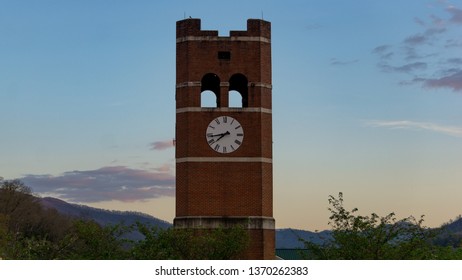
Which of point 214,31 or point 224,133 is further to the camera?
point 214,31

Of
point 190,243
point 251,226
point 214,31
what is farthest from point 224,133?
point 190,243

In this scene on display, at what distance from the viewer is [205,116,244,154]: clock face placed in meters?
51.6

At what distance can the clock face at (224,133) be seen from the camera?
51562 millimetres

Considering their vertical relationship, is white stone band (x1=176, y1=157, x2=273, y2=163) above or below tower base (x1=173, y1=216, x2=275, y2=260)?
above

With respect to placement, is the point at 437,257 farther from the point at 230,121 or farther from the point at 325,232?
the point at 230,121

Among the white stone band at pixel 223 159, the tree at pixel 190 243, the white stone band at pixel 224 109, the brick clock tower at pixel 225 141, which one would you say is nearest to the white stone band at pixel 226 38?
the brick clock tower at pixel 225 141

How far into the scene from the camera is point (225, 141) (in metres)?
51.8

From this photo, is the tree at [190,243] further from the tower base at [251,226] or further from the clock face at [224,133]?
the clock face at [224,133]

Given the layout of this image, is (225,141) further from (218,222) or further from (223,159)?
(218,222)

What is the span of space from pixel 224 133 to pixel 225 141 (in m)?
0.42

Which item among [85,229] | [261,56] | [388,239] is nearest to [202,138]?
[261,56]

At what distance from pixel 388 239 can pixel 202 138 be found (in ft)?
42.7

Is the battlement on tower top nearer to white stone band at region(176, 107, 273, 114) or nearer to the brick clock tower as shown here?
the brick clock tower

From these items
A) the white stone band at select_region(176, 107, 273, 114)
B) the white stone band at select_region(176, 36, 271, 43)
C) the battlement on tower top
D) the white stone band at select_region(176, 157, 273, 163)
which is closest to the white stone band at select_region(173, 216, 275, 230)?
the white stone band at select_region(176, 157, 273, 163)
